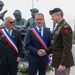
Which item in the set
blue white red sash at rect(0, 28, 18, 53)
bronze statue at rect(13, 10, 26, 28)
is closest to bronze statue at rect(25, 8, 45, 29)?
bronze statue at rect(13, 10, 26, 28)

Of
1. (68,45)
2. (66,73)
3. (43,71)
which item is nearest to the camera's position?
(68,45)

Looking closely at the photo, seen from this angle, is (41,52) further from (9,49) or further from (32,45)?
(9,49)

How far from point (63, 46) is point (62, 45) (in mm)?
71

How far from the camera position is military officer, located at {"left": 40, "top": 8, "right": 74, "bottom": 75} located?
3.03 meters

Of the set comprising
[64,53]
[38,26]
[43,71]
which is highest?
[38,26]

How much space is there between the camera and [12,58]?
3756 mm

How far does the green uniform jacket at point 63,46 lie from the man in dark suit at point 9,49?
79 cm

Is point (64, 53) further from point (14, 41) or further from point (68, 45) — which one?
point (14, 41)

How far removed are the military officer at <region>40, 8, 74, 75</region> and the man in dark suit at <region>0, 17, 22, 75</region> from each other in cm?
78

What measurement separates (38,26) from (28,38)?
0.25 metres

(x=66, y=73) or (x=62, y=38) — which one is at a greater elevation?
(x=62, y=38)

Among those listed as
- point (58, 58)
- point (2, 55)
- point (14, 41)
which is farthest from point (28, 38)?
point (58, 58)

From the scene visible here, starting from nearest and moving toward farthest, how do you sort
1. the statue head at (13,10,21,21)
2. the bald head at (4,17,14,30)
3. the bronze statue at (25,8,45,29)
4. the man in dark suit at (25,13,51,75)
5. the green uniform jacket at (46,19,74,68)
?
the green uniform jacket at (46,19,74,68) < the bald head at (4,17,14,30) < the man in dark suit at (25,13,51,75) < the bronze statue at (25,8,45,29) < the statue head at (13,10,21,21)

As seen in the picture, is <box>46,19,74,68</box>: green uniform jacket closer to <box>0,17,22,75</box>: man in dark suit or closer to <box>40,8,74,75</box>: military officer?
<box>40,8,74,75</box>: military officer
